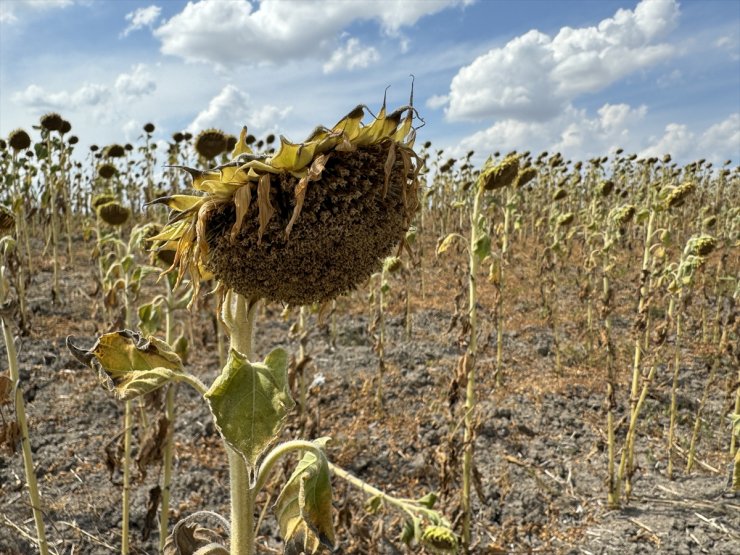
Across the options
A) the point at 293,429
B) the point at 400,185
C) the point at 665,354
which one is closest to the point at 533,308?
the point at 665,354

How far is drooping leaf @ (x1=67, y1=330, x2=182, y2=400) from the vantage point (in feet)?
3.93

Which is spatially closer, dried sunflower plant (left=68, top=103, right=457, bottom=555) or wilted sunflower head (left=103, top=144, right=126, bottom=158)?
dried sunflower plant (left=68, top=103, right=457, bottom=555)

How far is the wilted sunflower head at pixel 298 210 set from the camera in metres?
1.02

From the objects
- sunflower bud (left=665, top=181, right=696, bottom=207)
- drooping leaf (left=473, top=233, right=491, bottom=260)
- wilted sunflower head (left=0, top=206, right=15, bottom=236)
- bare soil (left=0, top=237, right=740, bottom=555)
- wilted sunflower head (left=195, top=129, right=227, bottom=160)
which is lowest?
bare soil (left=0, top=237, right=740, bottom=555)

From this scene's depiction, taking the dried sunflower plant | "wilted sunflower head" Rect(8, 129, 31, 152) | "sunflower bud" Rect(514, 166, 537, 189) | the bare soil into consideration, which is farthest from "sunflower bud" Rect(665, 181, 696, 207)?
"wilted sunflower head" Rect(8, 129, 31, 152)

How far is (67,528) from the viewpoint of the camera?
3680mm

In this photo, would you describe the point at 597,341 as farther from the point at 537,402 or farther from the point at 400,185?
the point at 400,185

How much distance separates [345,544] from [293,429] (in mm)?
1033

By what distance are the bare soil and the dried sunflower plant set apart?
135cm

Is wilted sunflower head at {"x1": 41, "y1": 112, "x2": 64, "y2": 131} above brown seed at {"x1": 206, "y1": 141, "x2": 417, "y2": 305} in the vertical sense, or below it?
above

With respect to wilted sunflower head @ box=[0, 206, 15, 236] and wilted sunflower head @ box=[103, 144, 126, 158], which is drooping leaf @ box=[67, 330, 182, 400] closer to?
wilted sunflower head @ box=[0, 206, 15, 236]

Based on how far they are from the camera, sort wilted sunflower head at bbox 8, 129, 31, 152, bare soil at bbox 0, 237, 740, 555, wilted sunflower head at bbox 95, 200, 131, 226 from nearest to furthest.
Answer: bare soil at bbox 0, 237, 740, 555 → wilted sunflower head at bbox 95, 200, 131, 226 → wilted sunflower head at bbox 8, 129, 31, 152

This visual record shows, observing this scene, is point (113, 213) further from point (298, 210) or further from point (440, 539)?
point (298, 210)

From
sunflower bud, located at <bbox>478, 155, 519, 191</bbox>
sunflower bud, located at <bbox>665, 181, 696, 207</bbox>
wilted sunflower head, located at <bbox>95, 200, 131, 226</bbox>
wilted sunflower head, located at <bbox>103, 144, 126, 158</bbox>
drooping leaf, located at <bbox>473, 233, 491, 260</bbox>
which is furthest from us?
wilted sunflower head, located at <bbox>103, 144, 126, 158</bbox>
